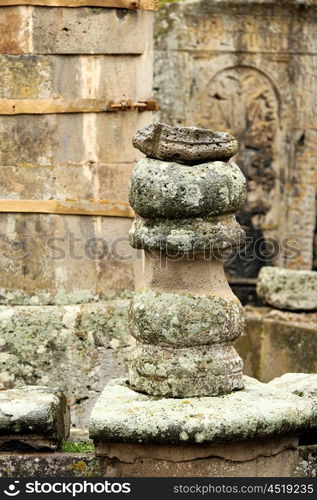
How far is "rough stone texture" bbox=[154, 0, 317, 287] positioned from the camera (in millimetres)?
13961

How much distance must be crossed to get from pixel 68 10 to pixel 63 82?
0.44 m

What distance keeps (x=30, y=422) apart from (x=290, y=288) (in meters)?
4.91

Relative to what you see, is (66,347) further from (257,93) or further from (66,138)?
(257,93)

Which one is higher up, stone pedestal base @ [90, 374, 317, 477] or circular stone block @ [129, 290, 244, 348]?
circular stone block @ [129, 290, 244, 348]

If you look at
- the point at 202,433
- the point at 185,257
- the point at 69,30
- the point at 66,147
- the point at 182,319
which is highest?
the point at 69,30

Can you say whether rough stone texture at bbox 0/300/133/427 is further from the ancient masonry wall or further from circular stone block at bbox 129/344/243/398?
circular stone block at bbox 129/344/243/398

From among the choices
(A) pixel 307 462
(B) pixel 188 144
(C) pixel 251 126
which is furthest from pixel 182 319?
(C) pixel 251 126

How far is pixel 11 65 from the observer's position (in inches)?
303

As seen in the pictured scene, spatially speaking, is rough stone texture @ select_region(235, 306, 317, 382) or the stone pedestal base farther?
rough stone texture @ select_region(235, 306, 317, 382)

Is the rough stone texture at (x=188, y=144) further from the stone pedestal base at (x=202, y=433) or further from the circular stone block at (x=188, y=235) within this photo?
the stone pedestal base at (x=202, y=433)

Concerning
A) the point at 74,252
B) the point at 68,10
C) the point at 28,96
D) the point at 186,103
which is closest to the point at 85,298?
the point at 74,252

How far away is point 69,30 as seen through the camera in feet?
25.4

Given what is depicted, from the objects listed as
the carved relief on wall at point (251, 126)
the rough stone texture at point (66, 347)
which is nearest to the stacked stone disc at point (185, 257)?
the rough stone texture at point (66, 347)

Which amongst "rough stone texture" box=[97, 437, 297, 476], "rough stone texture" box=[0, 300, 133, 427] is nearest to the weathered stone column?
"rough stone texture" box=[97, 437, 297, 476]
